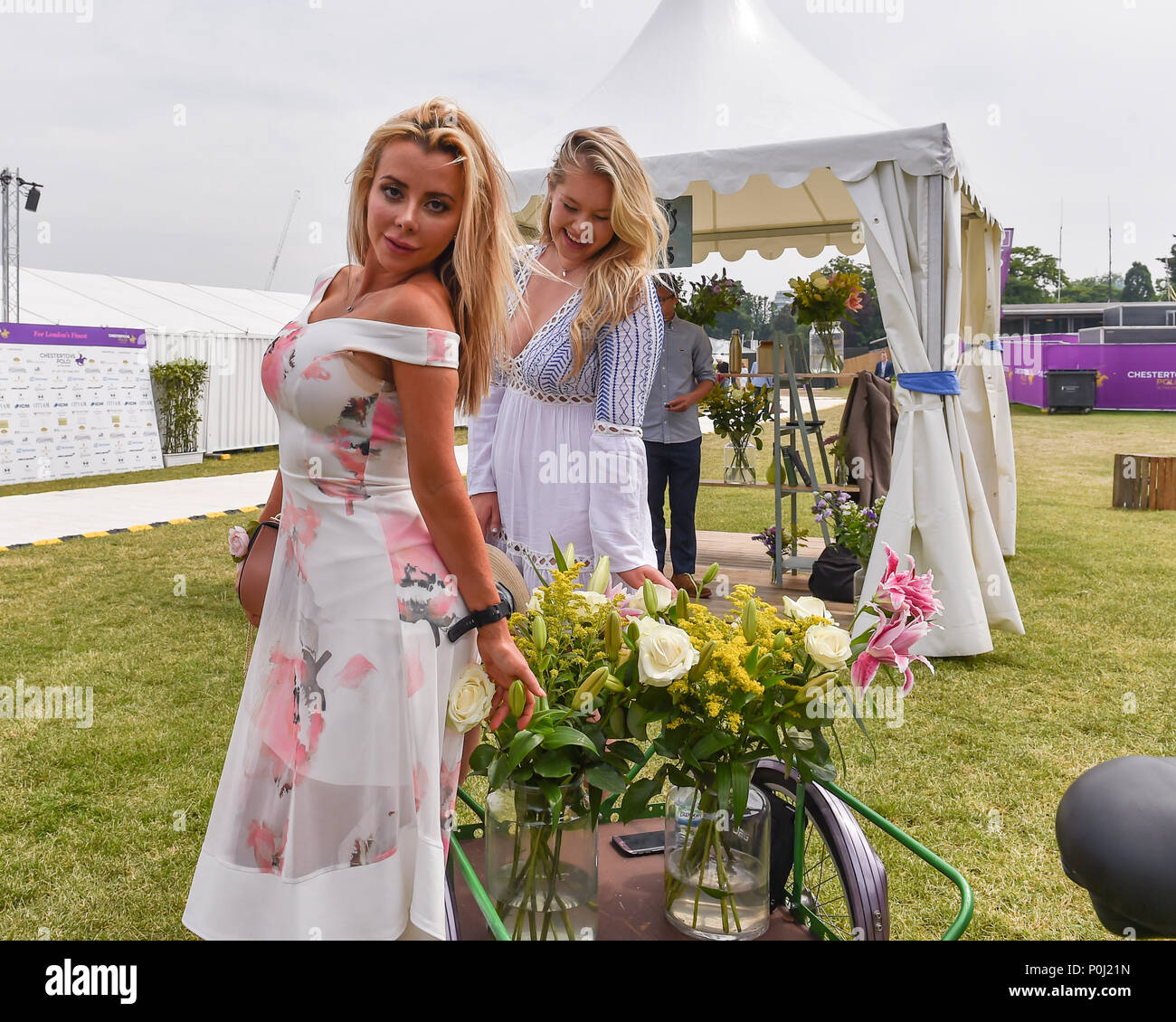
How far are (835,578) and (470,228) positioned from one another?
513cm

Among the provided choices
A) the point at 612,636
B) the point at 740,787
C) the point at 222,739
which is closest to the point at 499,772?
the point at 612,636

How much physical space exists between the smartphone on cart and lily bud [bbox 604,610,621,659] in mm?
559

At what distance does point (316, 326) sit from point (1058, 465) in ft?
48.5

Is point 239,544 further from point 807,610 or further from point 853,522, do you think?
point 853,522

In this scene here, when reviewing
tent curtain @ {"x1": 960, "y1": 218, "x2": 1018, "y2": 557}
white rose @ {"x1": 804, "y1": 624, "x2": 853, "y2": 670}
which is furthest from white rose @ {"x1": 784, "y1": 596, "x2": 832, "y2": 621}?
tent curtain @ {"x1": 960, "y1": 218, "x2": 1018, "y2": 557}

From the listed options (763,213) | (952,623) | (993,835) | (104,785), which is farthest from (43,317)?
(993,835)

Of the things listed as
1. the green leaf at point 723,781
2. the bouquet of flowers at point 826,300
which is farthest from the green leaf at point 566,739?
the bouquet of flowers at point 826,300

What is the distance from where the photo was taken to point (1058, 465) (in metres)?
14.3

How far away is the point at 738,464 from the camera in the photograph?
22.9 ft

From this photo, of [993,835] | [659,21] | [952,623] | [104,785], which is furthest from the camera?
[659,21]

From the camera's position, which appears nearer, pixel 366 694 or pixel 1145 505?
pixel 366 694

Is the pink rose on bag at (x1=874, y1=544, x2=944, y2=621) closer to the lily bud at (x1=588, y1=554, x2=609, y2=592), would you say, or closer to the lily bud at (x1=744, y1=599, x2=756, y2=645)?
the lily bud at (x1=744, y1=599, x2=756, y2=645)

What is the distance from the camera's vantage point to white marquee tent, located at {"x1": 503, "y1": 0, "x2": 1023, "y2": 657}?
4730 millimetres
